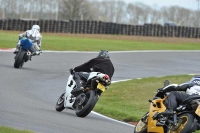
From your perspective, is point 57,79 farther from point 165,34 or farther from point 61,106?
point 165,34

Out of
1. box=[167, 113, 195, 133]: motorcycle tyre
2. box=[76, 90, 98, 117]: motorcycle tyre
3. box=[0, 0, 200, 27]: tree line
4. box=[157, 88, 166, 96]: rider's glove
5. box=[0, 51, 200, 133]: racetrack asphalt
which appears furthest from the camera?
box=[0, 0, 200, 27]: tree line

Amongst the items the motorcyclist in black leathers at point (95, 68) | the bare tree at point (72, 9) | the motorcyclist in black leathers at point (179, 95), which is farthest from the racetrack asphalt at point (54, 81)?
the bare tree at point (72, 9)

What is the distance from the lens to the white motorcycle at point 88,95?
40.9 feet

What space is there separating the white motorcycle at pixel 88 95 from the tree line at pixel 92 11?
42659 millimetres

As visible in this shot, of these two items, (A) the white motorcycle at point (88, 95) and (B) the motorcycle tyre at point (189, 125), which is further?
(A) the white motorcycle at point (88, 95)

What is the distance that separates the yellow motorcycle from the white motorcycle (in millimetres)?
2500

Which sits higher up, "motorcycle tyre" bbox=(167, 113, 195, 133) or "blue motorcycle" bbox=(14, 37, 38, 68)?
"motorcycle tyre" bbox=(167, 113, 195, 133)

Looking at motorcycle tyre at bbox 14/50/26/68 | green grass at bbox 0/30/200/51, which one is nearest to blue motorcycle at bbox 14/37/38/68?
motorcycle tyre at bbox 14/50/26/68

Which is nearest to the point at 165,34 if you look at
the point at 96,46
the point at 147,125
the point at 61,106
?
the point at 96,46

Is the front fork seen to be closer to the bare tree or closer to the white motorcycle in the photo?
the white motorcycle

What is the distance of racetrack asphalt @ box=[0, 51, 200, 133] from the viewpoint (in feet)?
36.8

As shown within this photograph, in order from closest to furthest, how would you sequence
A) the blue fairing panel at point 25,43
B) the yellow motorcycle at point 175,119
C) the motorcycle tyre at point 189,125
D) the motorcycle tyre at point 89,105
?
1. the motorcycle tyre at point 189,125
2. the yellow motorcycle at point 175,119
3. the motorcycle tyre at point 89,105
4. the blue fairing panel at point 25,43

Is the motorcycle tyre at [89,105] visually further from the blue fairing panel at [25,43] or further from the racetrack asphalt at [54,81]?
the blue fairing panel at [25,43]

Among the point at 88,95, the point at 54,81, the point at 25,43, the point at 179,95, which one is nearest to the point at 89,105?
the point at 88,95
